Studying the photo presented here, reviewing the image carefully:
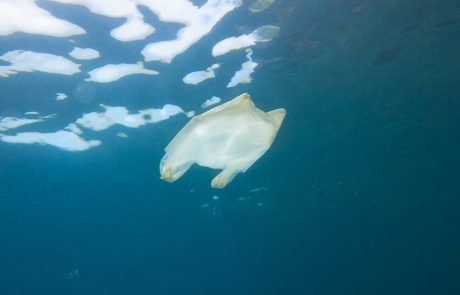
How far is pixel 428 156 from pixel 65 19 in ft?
86.6

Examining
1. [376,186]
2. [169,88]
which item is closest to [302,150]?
[169,88]

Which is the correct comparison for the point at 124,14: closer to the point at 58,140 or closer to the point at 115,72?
the point at 115,72

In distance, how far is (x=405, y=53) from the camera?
1333 centimetres

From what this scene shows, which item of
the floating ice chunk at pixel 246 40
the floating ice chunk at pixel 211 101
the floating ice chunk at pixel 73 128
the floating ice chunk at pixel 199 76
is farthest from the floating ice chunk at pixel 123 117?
the floating ice chunk at pixel 246 40

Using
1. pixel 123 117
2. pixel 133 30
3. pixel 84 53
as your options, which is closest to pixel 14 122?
pixel 123 117

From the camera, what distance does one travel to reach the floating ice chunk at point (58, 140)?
15195 mm

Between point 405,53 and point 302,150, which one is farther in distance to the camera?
point 302,150

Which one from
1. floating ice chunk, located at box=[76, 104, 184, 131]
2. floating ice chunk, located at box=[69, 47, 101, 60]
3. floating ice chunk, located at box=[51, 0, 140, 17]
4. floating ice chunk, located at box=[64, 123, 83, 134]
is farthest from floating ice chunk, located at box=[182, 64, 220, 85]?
floating ice chunk, located at box=[64, 123, 83, 134]

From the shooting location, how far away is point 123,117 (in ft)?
49.2

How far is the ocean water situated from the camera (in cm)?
1131

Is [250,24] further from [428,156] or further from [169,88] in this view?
[428,156]

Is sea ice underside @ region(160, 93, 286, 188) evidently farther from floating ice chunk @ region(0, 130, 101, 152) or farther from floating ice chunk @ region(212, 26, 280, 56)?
floating ice chunk @ region(0, 130, 101, 152)

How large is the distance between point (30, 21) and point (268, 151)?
14356 mm

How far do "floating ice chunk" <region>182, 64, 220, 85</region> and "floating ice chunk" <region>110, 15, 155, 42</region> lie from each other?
268 centimetres
